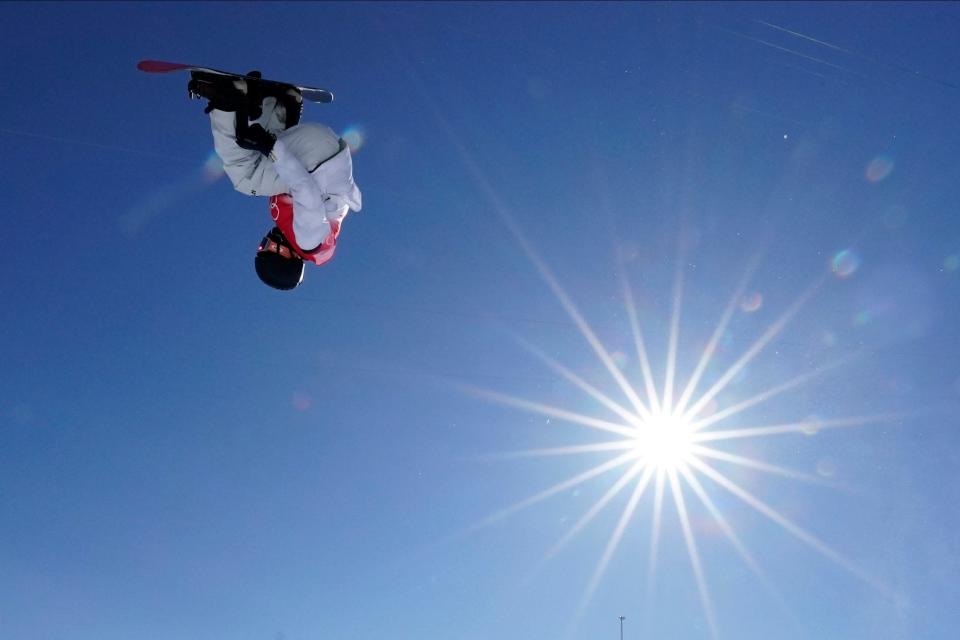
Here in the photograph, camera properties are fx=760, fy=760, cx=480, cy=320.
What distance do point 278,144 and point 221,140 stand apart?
20.1 inches

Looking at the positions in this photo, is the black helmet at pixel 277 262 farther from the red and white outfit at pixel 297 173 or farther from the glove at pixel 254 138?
the glove at pixel 254 138

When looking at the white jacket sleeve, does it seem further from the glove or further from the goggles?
the goggles

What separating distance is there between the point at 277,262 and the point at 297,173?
1.12 m

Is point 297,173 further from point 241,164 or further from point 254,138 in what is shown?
point 241,164

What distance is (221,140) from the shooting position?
5.61 meters

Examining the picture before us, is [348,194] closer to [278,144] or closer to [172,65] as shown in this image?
[278,144]

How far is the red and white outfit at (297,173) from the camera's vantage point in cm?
553

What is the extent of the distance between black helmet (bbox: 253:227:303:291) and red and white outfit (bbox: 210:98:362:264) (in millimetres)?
105

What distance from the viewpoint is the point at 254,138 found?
5.42 m

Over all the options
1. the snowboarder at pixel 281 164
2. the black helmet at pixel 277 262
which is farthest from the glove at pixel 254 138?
the black helmet at pixel 277 262

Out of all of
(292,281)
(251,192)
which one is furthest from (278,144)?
(292,281)

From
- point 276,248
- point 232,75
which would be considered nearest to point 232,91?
point 232,75

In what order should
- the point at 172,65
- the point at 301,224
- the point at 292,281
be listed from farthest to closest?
the point at 292,281, the point at 301,224, the point at 172,65

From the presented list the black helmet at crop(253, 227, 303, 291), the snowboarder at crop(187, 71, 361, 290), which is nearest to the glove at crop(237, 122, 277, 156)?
the snowboarder at crop(187, 71, 361, 290)
